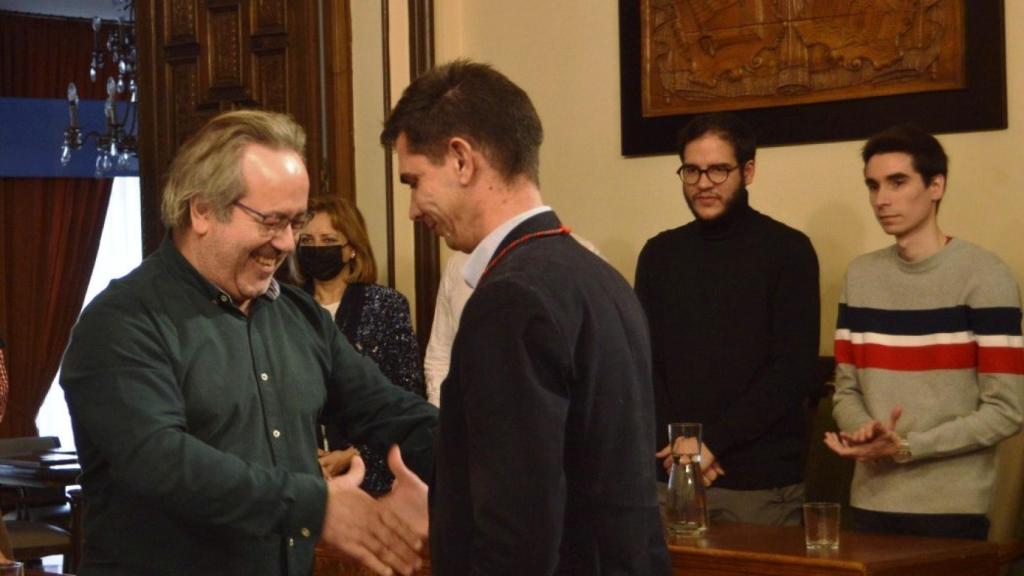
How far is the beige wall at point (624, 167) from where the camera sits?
4.29 m

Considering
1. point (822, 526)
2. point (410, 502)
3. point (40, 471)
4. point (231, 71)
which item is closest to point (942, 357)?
point (822, 526)

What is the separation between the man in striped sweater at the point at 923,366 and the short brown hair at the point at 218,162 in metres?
1.63

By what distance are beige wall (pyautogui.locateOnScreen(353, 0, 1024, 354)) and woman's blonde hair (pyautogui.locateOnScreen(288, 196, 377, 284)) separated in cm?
82

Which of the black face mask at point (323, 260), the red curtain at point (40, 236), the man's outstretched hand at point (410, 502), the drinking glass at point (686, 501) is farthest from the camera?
the red curtain at point (40, 236)

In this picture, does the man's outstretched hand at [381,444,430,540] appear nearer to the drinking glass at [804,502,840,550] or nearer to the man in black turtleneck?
the drinking glass at [804,502,840,550]

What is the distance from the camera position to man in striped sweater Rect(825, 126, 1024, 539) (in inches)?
136

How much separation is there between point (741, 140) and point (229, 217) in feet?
6.21

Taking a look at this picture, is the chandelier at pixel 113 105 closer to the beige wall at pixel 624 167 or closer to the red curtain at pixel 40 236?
the red curtain at pixel 40 236

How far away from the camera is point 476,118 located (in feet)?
6.87

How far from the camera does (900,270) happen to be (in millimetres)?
3662

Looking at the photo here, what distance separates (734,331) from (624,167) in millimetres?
1246

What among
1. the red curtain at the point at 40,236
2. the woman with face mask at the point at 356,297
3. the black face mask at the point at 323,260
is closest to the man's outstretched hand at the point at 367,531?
the woman with face mask at the point at 356,297

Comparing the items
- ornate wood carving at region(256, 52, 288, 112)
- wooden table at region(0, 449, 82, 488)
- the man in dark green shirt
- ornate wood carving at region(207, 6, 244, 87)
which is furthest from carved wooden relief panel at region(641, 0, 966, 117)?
wooden table at region(0, 449, 82, 488)

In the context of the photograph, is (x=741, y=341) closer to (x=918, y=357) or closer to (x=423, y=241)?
(x=918, y=357)
